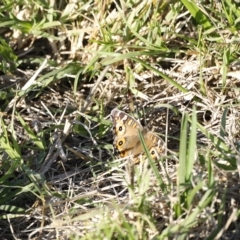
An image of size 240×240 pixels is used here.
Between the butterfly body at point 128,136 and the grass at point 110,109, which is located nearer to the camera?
the grass at point 110,109

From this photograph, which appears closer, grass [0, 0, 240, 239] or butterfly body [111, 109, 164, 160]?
grass [0, 0, 240, 239]

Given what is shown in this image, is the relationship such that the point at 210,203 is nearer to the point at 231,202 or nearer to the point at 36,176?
the point at 231,202

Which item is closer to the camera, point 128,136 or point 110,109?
point 128,136

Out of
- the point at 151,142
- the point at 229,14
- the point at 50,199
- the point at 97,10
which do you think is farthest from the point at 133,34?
the point at 50,199
